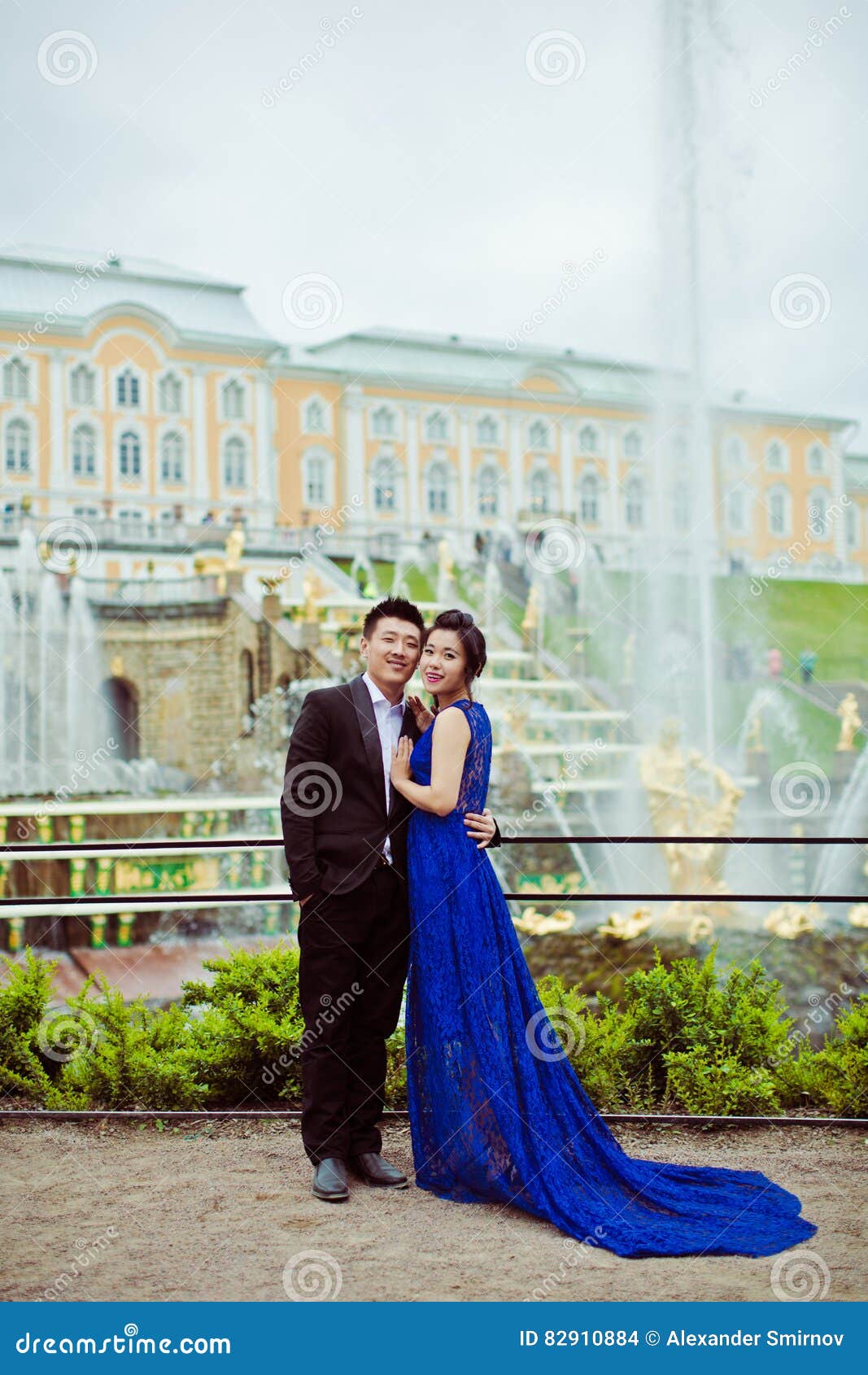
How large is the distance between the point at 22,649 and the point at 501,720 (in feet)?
35.2

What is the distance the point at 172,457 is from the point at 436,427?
8760mm

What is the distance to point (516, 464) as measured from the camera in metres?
40.2

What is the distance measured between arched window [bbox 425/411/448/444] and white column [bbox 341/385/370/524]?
2267 mm

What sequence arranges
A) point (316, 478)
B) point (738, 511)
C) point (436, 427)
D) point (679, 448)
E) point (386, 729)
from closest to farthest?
point (386, 729), point (316, 478), point (679, 448), point (436, 427), point (738, 511)

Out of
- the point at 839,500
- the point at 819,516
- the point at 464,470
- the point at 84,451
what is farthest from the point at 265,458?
the point at 839,500

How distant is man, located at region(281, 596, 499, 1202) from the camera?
12.7 ft

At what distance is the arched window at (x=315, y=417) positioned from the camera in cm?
3716

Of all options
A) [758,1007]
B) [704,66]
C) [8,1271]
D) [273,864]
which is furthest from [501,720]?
[8,1271]

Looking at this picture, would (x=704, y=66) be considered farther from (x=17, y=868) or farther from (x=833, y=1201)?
(x=833, y=1201)

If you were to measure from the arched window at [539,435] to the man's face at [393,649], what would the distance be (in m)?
37.9

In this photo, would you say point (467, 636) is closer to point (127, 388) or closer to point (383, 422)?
point (127, 388)

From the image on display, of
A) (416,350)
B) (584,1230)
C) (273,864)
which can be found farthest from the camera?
(416,350)

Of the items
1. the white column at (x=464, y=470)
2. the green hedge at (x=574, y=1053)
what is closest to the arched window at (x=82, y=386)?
the white column at (x=464, y=470)

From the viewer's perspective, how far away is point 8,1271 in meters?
3.24
